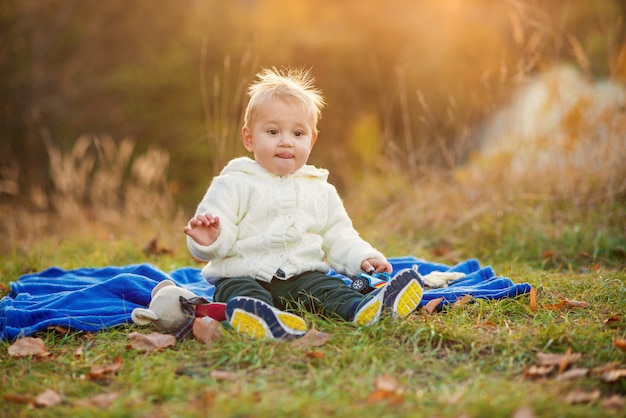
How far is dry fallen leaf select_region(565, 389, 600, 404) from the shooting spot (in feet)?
5.86

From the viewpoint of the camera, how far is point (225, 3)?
1465 cm

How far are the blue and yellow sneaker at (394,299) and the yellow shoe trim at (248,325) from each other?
0.40 m

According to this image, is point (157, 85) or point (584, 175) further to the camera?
point (157, 85)

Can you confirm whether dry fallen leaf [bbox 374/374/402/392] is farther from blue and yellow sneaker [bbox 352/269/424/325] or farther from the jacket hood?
the jacket hood

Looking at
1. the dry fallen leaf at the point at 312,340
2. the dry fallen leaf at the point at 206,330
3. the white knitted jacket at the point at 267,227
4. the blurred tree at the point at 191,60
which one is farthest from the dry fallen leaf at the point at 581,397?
the blurred tree at the point at 191,60

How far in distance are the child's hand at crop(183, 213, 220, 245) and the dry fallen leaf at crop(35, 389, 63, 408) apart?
81 centimetres

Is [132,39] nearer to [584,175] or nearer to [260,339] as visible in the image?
[584,175]

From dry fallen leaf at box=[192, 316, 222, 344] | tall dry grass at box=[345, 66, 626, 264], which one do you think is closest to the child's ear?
dry fallen leaf at box=[192, 316, 222, 344]

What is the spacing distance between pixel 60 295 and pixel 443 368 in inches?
78.2

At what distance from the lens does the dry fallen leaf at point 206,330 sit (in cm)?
235

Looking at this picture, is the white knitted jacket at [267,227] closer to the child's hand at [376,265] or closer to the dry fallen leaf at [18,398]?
the child's hand at [376,265]

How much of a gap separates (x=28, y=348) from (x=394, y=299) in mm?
1469

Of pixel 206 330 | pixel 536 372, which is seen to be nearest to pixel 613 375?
pixel 536 372

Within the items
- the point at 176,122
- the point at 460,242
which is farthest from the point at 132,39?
the point at 460,242
